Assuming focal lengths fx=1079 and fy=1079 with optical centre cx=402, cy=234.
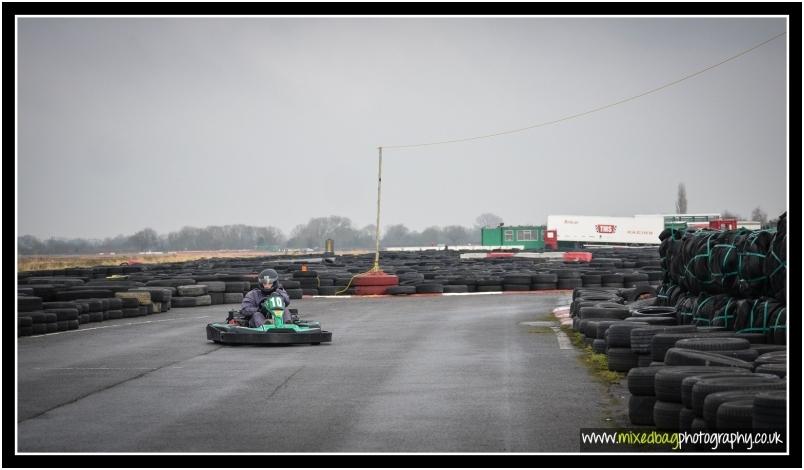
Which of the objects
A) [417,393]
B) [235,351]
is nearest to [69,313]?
[235,351]

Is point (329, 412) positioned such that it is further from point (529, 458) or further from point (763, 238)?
point (763, 238)

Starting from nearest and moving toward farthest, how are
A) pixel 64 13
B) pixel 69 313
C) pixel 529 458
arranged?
pixel 529 458
pixel 64 13
pixel 69 313

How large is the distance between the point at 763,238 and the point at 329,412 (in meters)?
6.38

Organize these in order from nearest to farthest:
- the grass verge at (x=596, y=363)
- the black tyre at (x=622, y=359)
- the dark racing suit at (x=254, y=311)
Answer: the grass verge at (x=596, y=363) → the black tyre at (x=622, y=359) → the dark racing suit at (x=254, y=311)

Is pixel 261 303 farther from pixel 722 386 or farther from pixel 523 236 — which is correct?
pixel 523 236

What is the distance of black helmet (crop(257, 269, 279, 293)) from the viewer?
16734mm

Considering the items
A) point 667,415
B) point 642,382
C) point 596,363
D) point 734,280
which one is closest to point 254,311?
point 596,363

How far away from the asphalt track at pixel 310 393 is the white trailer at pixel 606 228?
205 ft

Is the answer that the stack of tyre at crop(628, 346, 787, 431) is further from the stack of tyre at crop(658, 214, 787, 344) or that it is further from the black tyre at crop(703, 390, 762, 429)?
the stack of tyre at crop(658, 214, 787, 344)

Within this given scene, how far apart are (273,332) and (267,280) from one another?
910 millimetres

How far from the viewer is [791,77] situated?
6.63 m

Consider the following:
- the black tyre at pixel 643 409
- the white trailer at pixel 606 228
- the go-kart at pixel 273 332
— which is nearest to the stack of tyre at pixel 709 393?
the black tyre at pixel 643 409

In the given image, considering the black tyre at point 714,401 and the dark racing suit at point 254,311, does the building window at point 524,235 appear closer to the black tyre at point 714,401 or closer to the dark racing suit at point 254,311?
the dark racing suit at point 254,311

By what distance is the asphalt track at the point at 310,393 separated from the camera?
818 centimetres
